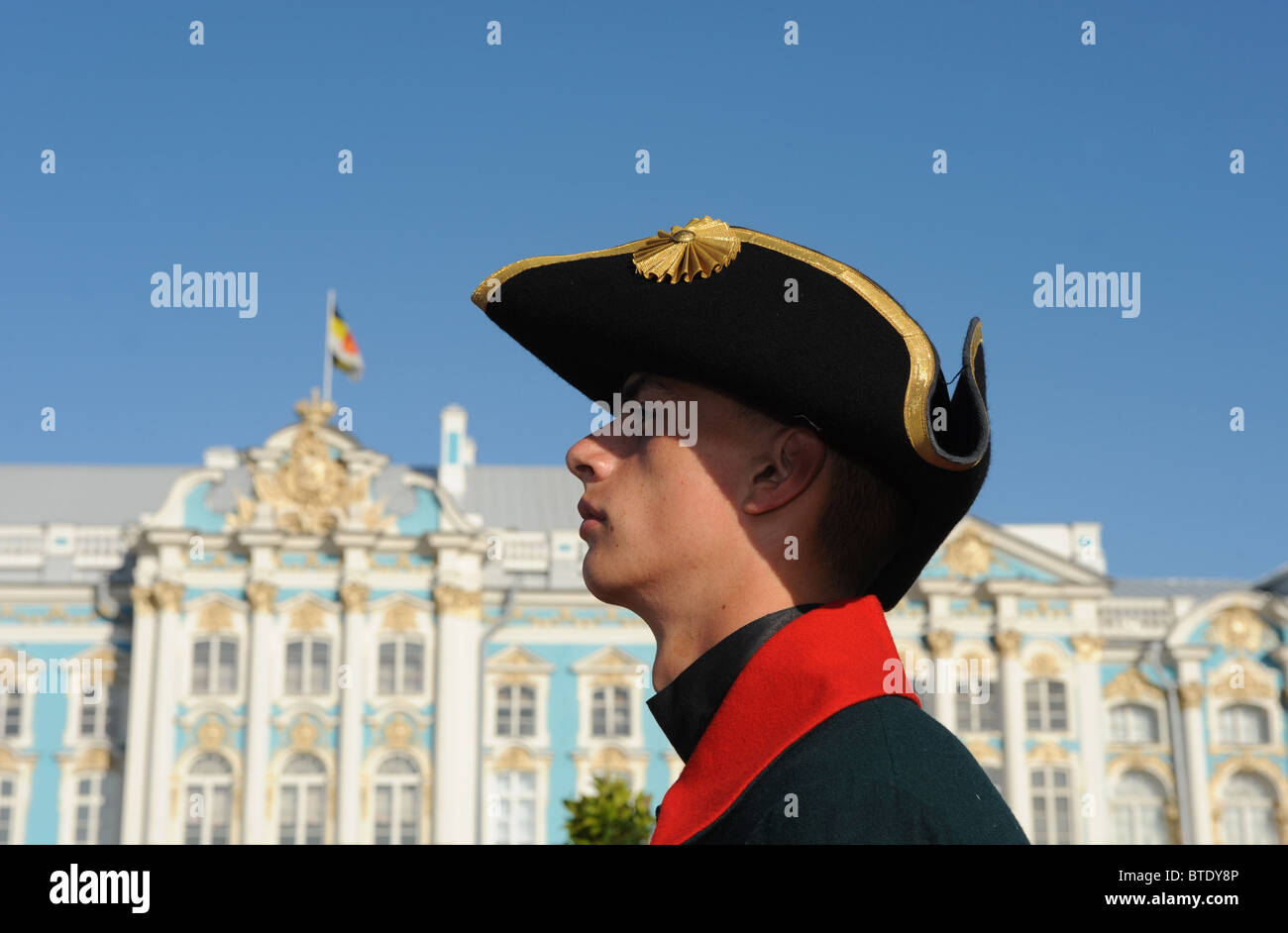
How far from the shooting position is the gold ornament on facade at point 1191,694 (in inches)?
1147

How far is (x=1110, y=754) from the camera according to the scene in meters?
29.4

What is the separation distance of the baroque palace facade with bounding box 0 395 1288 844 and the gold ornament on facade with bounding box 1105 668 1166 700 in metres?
0.04

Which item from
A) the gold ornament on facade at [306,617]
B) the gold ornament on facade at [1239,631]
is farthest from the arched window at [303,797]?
the gold ornament on facade at [1239,631]

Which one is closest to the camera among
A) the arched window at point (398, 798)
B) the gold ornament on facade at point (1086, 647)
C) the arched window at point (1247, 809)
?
the arched window at point (398, 798)

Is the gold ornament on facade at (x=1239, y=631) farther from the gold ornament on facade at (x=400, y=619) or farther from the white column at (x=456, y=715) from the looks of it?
the gold ornament on facade at (x=400, y=619)

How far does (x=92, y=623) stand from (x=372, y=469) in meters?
6.20

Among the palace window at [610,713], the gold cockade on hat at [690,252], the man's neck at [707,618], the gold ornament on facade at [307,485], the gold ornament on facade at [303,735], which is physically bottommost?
the man's neck at [707,618]

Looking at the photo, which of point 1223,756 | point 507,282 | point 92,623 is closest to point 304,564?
point 92,623

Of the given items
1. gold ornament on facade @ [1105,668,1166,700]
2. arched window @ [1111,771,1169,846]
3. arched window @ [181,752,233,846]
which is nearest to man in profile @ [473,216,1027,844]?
arched window @ [181,752,233,846]

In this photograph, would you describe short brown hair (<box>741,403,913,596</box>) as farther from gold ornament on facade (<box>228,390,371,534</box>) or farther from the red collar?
gold ornament on facade (<box>228,390,371,534</box>)

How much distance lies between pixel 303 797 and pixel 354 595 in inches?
151

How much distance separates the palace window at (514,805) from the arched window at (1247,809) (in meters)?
13.3

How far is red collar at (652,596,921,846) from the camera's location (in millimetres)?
2176

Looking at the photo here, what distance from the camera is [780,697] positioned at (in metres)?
2.24
